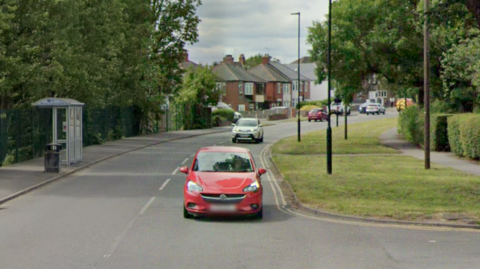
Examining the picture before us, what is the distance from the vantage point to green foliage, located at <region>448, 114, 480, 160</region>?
2759cm

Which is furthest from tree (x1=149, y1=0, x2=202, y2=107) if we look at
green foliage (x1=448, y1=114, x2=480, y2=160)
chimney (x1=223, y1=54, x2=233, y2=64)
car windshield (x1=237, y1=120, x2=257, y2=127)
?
chimney (x1=223, y1=54, x2=233, y2=64)

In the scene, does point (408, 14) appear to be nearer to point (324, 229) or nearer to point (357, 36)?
point (357, 36)

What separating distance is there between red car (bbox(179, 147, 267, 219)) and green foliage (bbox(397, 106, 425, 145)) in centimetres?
2385

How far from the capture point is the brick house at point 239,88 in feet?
349

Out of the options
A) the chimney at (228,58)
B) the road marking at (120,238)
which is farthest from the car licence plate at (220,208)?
the chimney at (228,58)

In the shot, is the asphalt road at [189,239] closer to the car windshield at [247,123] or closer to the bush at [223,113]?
the car windshield at [247,123]

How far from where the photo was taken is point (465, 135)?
29109 mm

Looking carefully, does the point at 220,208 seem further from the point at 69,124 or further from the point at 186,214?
the point at 69,124

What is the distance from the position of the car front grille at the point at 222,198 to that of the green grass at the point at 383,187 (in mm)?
2801

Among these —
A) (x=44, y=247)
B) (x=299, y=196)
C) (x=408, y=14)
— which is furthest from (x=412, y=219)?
(x=408, y=14)

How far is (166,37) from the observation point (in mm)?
54469

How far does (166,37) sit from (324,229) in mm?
43023

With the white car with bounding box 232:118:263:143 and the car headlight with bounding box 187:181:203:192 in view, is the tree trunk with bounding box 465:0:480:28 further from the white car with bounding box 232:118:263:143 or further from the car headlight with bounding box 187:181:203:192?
the white car with bounding box 232:118:263:143

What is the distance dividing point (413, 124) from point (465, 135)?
11.6m
